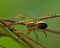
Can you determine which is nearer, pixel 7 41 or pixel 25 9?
pixel 7 41

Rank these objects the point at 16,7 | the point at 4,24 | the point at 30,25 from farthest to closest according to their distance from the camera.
→ 1. the point at 16,7
2. the point at 30,25
3. the point at 4,24

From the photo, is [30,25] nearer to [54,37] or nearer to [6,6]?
[54,37]

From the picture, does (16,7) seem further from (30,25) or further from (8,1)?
(30,25)

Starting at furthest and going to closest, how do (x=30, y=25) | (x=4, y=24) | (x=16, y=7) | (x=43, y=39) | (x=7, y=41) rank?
(x=16, y=7), (x=43, y=39), (x=7, y=41), (x=30, y=25), (x=4, y=24)

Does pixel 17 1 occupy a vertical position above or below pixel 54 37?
above

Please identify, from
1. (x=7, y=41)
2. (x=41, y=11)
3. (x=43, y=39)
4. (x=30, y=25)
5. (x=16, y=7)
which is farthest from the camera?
(x=16, y=7)

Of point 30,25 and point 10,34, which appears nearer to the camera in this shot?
point 10,34

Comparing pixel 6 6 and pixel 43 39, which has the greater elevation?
pixel 6 6

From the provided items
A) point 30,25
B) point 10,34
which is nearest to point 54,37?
point 30,25

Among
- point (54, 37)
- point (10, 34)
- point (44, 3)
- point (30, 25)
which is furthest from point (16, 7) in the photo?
point (10, 34)
